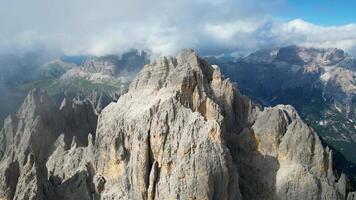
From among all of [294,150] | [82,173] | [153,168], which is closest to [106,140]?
[82,173]

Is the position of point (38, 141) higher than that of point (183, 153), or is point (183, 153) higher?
point (183, 153)

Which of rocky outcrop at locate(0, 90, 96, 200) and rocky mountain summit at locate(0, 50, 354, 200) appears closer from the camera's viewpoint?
rocky mountain summit at locate(0, 50, 354, 200)

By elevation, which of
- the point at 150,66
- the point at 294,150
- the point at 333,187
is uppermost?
the point at 150,66

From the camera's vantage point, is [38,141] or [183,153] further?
[38,141]

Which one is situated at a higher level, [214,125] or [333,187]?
[214,125]

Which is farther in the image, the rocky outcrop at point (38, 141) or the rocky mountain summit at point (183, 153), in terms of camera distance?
the rocky outcrop at point (38, 141)

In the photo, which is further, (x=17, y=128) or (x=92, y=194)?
(x=17, y=128)

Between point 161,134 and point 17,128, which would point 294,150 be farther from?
point 17,128

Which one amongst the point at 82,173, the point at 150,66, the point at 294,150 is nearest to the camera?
the point at 82,173
